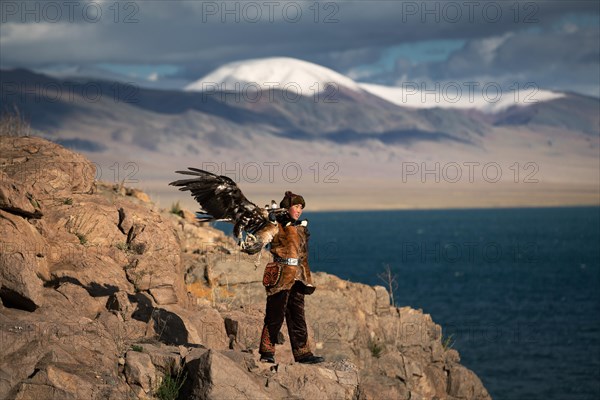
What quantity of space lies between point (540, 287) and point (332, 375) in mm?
47460

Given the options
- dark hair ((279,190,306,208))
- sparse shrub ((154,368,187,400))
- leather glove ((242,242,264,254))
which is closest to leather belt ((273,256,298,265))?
leather glove ((242,242,264,254))

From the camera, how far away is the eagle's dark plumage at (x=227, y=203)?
1159 centimetres

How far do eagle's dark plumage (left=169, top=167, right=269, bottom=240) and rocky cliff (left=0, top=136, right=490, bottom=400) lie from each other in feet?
2.05

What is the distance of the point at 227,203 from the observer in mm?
11633

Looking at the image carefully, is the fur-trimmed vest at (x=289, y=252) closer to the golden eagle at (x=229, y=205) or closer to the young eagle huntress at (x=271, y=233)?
the young eagle huntress at (x=271, y=233)

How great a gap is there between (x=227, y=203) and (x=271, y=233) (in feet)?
2.23

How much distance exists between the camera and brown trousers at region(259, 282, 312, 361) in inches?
455

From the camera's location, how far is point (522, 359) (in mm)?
34469

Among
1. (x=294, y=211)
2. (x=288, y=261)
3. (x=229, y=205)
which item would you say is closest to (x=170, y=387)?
(x=288, y=261)

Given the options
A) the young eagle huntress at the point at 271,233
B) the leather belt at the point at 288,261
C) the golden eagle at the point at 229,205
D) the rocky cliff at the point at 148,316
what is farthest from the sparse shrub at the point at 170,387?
the leather belt at the point at 288,261

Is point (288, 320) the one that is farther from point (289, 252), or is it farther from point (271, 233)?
point (271, 233)

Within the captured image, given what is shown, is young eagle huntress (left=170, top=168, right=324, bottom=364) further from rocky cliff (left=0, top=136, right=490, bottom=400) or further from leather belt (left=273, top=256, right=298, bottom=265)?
rocky cliff (left=0, top=136, right=490, bottom=400)

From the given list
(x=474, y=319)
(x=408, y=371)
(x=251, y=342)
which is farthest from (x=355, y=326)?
(x=474, y=319)

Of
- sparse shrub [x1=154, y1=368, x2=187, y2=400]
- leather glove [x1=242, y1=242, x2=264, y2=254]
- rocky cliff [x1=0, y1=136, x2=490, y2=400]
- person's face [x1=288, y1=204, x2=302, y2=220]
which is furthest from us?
person's face [x1=288, y1=204, x2=302, y2=220]
